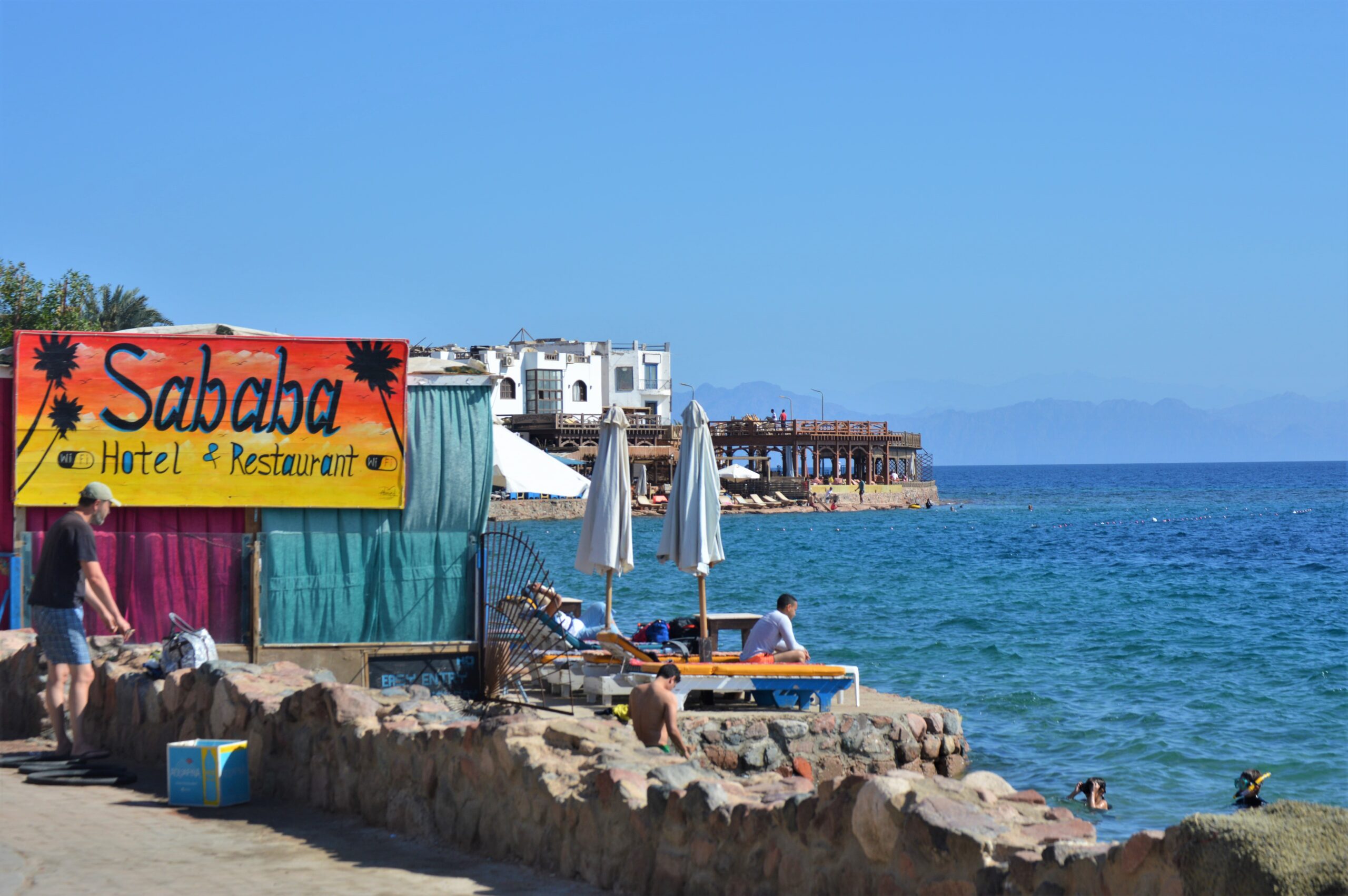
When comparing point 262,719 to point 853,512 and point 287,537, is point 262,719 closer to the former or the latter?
point 287,537

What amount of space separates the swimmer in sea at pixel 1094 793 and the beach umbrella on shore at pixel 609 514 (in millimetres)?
4878

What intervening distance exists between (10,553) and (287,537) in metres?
2.39

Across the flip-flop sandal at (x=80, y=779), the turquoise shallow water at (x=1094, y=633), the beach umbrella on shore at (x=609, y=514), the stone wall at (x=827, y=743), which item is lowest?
the turquoise shallow water at (x=1094, y=633)

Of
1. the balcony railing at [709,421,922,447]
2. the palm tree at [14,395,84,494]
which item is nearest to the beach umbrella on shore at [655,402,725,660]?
the palm tree at [14,395,84,494]

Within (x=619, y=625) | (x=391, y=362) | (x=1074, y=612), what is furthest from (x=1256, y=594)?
(x=391, y=362)

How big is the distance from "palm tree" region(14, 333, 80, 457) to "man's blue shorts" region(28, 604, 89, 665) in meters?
4.43

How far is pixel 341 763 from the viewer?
23.4 ft

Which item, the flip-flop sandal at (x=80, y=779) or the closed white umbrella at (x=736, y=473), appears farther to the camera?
the closed white umbrella at (x=736, y=473)

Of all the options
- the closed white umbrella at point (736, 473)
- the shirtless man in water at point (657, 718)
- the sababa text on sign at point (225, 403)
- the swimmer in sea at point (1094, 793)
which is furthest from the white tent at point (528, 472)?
the closed white umbrella at point (736, 473)

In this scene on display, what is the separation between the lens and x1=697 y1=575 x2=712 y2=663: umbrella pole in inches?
491

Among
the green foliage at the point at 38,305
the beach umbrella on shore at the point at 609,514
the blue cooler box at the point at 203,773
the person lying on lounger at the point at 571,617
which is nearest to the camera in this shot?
the blue cooler box at the point at 203,773

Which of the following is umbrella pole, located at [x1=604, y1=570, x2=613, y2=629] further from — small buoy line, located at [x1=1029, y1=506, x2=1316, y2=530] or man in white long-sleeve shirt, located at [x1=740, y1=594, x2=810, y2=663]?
small buoy line, located at [x1=1029, y1=506, x2=1316, y2=530]

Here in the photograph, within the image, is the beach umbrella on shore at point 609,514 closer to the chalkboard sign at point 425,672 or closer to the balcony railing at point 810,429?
the chalkboard sign at point 425,672

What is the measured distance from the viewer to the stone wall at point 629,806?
4043mm
